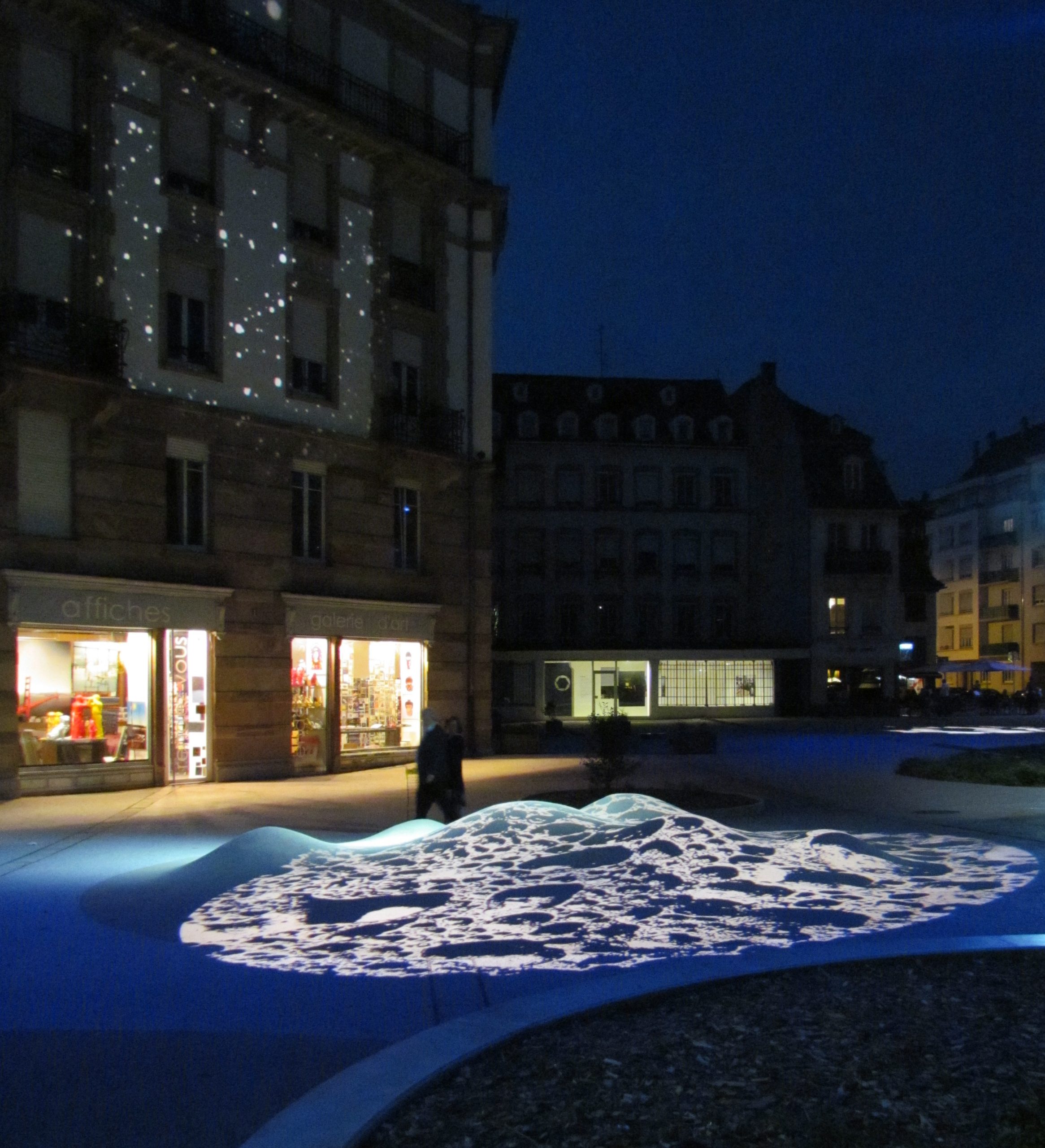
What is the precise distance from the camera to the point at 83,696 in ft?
70.8

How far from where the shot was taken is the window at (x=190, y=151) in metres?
23.3

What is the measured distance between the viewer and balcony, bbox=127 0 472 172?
2342 cm

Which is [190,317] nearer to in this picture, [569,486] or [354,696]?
[354,696]

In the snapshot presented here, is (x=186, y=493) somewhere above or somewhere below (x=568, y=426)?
below

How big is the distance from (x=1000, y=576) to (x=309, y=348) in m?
64.7

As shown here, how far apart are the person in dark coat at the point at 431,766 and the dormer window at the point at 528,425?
148 feet

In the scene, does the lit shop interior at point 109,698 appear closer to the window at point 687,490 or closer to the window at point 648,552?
the window at point 648,552

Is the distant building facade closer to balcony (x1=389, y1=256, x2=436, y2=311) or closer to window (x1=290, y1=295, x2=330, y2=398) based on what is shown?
balcony (x1=389, y1=256, x2=436, y2=311)

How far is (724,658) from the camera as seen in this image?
187 ft

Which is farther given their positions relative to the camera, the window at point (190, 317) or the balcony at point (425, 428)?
the balcony at point (425, 428)

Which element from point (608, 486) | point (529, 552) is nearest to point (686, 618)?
point (608, 486)

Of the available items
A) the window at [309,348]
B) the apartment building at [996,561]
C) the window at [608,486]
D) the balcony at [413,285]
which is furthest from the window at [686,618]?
the window at [309,348]

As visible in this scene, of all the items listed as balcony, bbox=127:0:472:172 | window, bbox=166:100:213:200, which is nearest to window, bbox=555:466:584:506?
balcony, bbox=127:0:472:172

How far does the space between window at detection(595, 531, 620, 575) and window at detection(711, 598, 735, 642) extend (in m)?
4.95
